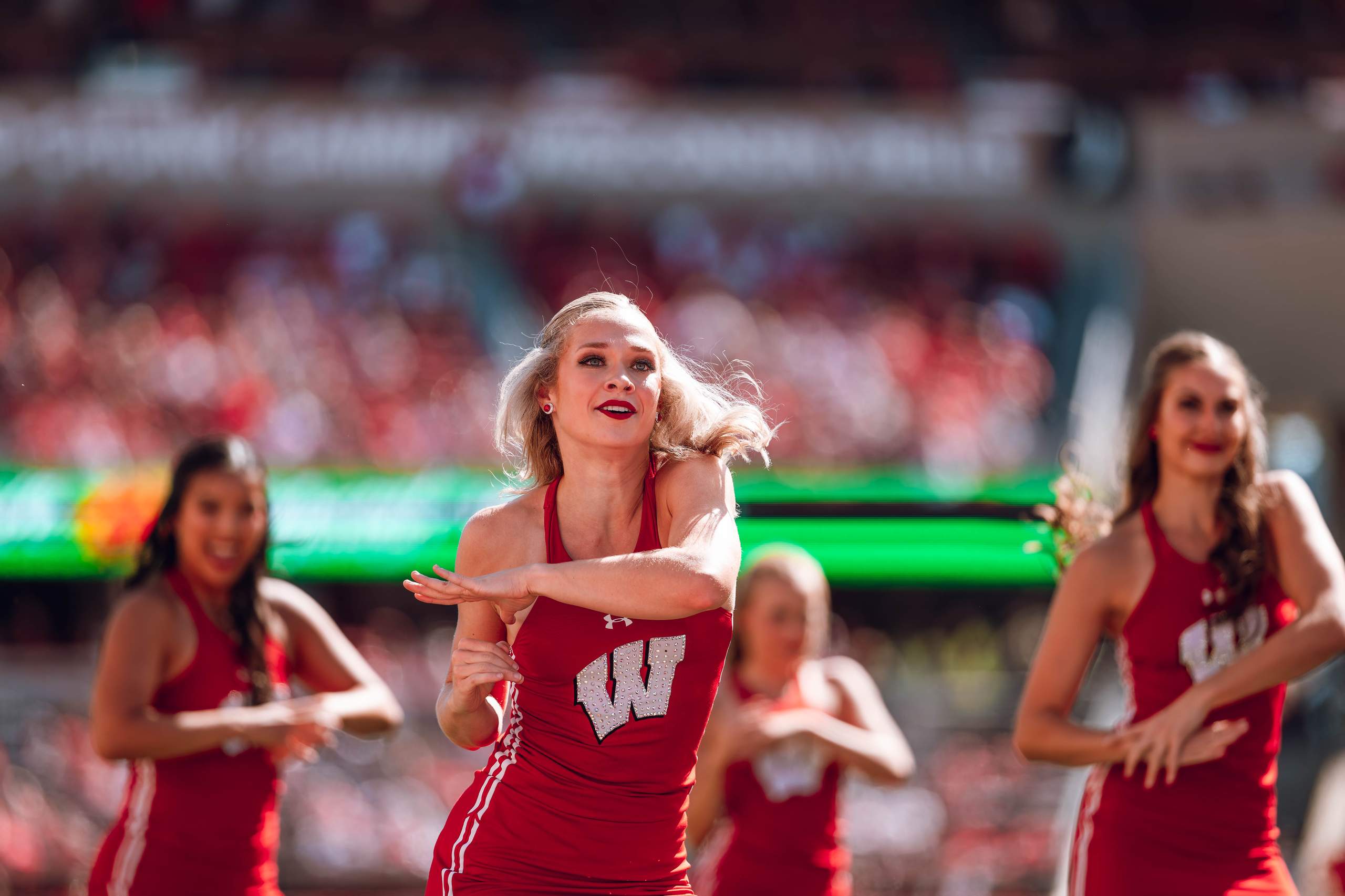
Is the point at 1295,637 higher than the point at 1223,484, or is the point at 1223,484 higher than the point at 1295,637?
the point at 1223,484

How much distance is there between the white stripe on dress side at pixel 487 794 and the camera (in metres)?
2.83

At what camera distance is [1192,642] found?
3.27 metres

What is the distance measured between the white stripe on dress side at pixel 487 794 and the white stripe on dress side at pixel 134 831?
1.23 metres

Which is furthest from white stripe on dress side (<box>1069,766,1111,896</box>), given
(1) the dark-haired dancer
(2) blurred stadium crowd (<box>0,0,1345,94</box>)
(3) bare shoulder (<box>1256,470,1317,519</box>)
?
(2) blurred stadium crowd (<box>0,0,1345,94</box>)

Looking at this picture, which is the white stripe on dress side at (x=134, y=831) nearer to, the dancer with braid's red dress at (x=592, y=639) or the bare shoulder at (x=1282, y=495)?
the dancer with braid's red dress at (x=592, y=639)

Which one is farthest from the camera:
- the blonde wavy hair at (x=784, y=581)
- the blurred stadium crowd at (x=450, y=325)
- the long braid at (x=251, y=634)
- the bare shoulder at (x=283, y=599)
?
the blurred stadium crowd at (x=450, y=325)

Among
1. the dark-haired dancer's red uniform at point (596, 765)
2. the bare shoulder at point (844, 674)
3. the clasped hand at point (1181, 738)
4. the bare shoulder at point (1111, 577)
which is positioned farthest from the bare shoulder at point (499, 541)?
the bare shoulder at point (844, 674)

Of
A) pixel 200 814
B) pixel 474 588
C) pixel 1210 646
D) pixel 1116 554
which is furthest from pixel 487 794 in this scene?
pixel 1210 646

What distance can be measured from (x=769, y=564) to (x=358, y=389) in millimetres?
7270

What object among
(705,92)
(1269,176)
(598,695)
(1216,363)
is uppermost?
(705,92)

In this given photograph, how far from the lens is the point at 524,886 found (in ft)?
9.03

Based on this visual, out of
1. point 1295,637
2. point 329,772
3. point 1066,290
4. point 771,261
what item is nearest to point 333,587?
point 329,772

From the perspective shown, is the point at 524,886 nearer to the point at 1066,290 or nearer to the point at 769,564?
the point at 769,564

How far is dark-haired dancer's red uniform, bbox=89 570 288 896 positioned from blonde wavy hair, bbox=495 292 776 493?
1.16 metres
